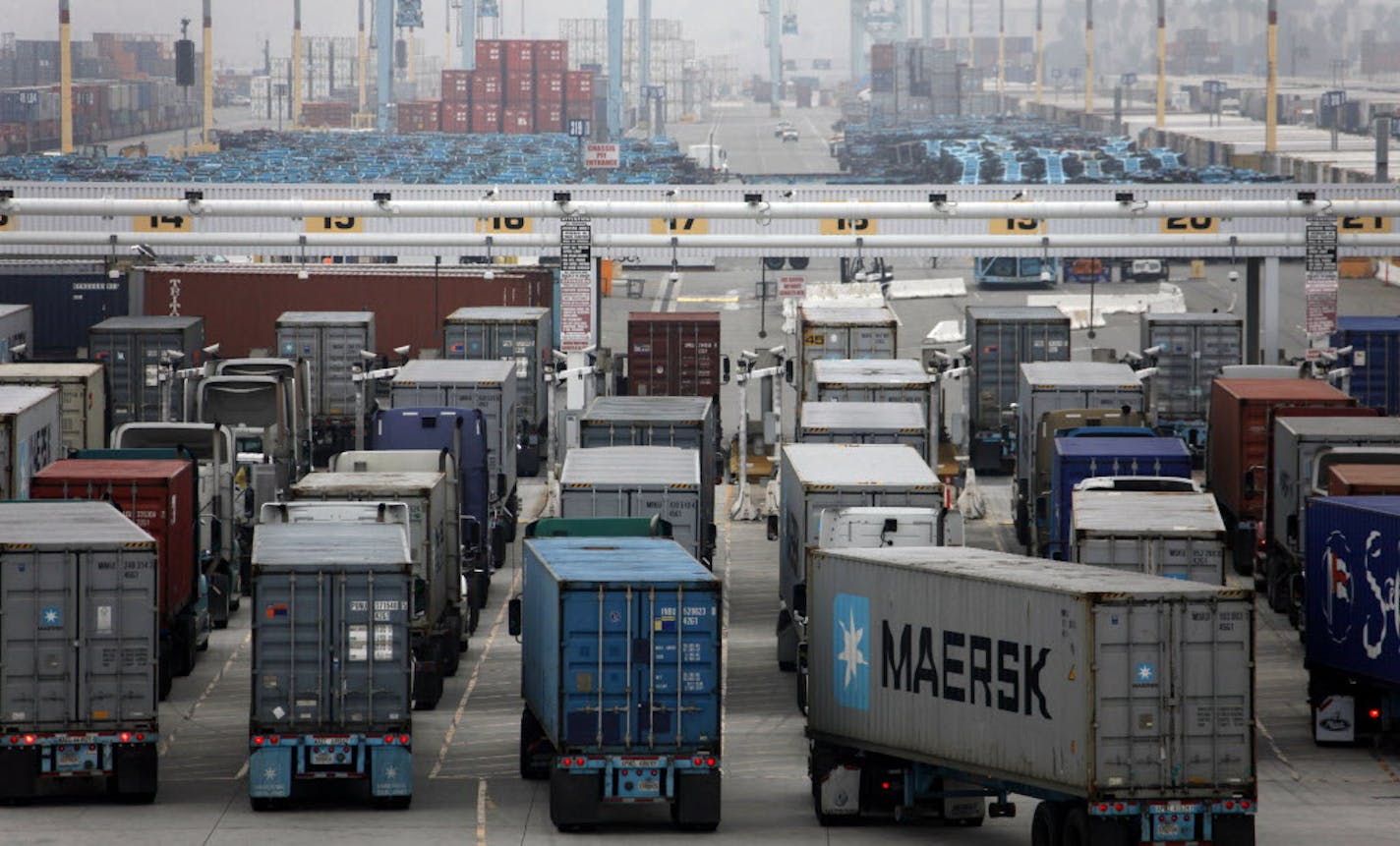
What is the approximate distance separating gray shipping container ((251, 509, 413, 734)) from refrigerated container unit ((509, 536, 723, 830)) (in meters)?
1.97

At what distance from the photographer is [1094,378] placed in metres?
46.2

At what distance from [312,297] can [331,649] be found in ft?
125

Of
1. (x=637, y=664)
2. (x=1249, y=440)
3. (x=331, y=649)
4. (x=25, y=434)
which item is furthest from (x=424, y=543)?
(x=1249, y=440)

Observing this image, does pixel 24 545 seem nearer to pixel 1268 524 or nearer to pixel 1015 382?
pixel 1268 524

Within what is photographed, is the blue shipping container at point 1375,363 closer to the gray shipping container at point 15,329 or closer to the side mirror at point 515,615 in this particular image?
the side mirror at point 515,615

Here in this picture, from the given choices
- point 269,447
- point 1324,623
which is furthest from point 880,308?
point 1324,623

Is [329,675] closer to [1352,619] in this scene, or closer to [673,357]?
[1352,619]

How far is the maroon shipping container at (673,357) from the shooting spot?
A: 5612 centimetres

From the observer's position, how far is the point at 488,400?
44.9 m

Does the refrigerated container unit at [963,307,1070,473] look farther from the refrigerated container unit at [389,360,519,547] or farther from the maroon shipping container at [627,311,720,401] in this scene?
the refrigerated container unit at [389,360,519,547]

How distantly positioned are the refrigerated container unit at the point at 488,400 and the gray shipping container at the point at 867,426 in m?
6.13

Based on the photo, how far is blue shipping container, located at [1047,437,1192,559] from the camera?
122 feet

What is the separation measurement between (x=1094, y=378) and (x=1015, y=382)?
736 cm

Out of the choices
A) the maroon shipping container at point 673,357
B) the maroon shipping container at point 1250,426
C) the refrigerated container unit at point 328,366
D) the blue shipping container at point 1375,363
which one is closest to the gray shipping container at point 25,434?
the refrigerated container unit at point 328,366
